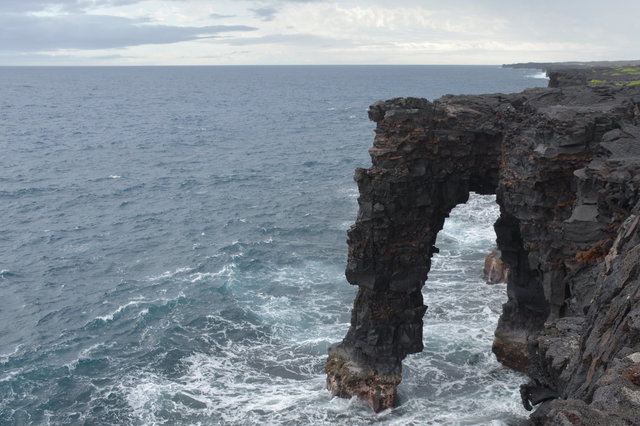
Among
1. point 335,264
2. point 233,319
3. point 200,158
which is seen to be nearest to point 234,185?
point 200,158

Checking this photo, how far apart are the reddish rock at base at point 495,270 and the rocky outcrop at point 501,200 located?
414 inches

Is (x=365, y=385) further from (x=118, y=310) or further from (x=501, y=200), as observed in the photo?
(x=118, y=310)

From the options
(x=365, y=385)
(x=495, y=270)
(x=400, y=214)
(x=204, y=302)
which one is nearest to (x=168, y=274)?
(x=204, y=302)

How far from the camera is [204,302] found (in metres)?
50.6

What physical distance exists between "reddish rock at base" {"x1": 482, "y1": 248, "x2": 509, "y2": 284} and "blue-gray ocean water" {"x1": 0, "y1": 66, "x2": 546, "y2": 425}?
2.96 ft

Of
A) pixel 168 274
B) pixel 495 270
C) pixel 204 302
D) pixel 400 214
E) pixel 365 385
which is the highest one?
pixel 400 214

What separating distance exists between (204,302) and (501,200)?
2640 centimetres

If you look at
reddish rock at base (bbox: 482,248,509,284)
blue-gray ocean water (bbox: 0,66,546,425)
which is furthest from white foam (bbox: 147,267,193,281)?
reddish rock at base (bbox: 482,248,509,284)

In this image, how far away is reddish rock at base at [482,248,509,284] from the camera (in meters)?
52.2

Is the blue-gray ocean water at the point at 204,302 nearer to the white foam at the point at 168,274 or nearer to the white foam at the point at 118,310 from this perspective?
the white foam at the point at 118,310

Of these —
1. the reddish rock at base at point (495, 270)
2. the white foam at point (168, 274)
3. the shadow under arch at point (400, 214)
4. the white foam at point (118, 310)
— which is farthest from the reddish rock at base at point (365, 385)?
the white foam at point (168, 274)

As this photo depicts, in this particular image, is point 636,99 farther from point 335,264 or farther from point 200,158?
point 200,158

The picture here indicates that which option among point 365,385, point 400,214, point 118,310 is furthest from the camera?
point 118,310

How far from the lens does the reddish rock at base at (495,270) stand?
52.2 meters
